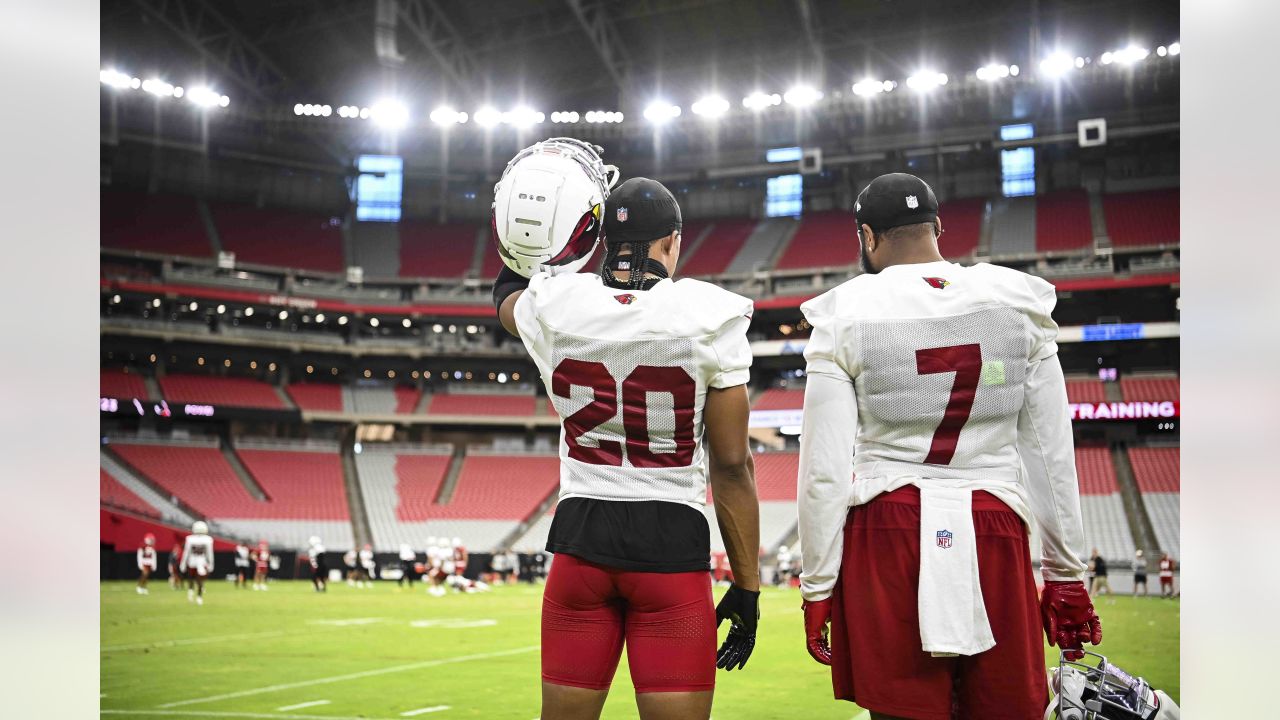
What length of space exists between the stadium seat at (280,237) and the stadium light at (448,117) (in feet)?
26.6

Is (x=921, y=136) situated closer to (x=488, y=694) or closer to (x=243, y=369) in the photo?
(x=243, y=369)

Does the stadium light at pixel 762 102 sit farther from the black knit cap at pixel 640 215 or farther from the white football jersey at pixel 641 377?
the white football jersey at pixel 641 377

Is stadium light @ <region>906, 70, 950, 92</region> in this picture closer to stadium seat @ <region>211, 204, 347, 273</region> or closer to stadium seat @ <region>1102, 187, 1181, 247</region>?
stadium seat @ <region>1102, 187, 1181, 247</region>

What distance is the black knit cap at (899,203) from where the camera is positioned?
3137 mm

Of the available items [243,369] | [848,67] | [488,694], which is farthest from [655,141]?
[488,694]

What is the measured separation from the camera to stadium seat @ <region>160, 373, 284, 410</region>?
131 feet

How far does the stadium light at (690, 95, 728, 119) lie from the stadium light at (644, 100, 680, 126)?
1043 mm

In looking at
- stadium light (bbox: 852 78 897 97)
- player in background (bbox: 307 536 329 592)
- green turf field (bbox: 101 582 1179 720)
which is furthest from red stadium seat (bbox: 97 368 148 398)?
stadium light (bbox: 852 78 897 97)

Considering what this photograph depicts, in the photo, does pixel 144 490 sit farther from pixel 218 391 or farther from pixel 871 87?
pixel 871 87

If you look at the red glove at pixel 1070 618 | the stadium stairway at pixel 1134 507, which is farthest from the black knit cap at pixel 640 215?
the stadium stairway at pixel 1134 507

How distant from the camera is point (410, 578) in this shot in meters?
28.2
